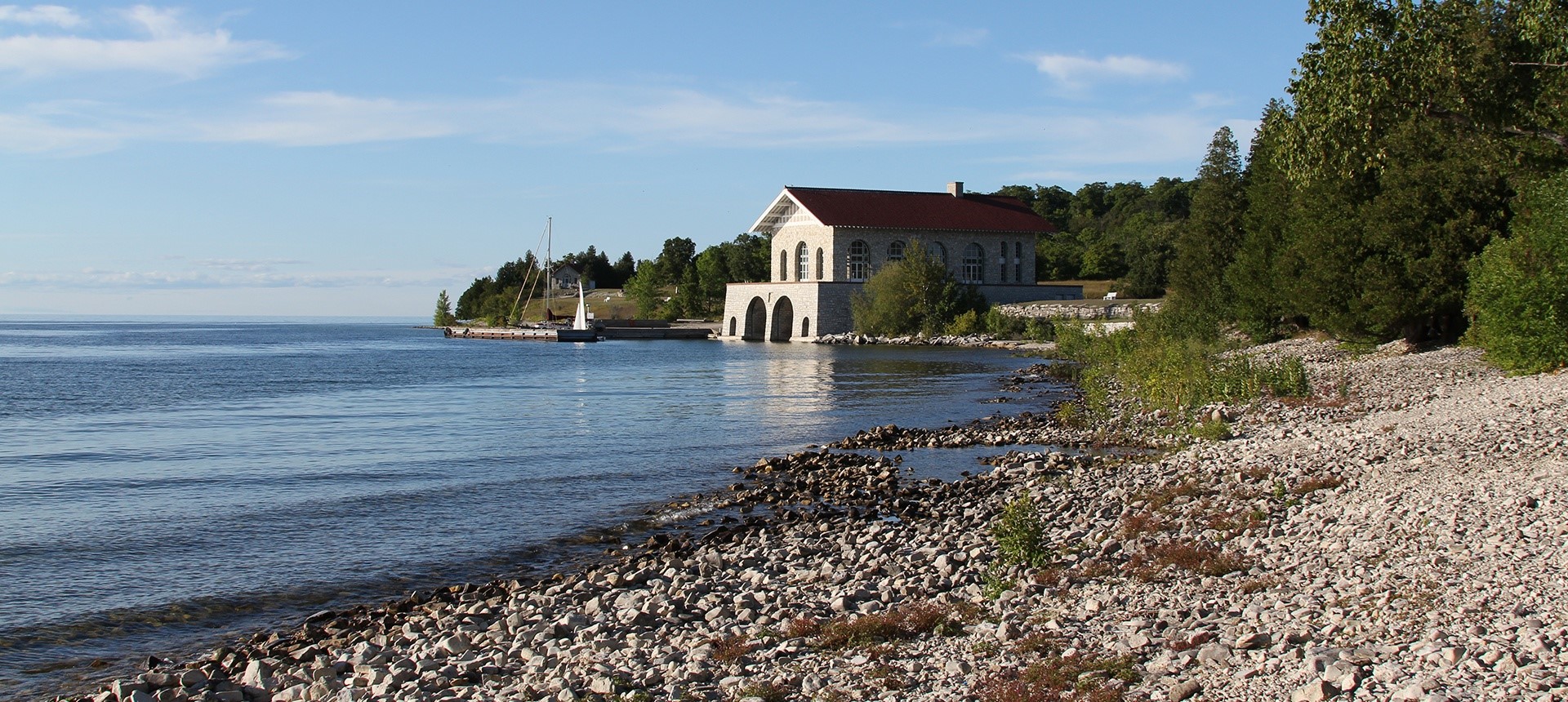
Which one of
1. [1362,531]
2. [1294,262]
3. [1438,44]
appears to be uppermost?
[1438,44]

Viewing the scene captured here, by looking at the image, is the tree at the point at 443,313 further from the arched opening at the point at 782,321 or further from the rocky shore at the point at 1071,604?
the rocky shore at the point at 1071,604

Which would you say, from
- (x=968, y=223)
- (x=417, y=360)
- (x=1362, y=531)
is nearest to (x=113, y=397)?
(x=417, y=360)

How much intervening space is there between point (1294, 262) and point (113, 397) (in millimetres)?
38739

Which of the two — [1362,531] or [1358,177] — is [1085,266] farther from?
[1362,531]

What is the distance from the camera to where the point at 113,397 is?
133 feet

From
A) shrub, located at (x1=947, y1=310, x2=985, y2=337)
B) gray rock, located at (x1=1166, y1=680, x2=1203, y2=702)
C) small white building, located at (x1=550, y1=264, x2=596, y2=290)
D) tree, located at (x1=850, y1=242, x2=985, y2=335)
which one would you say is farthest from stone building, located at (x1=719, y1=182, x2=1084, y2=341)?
gray rock, located at (x1=1166, y1=680, x2=1203, y2=702)

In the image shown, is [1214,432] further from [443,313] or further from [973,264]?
[443,313]

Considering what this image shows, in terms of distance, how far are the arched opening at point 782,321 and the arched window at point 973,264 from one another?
40.5ft

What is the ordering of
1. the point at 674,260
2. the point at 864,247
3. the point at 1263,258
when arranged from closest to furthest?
1. the point at 1263,258
2. the point at 864,247
3. the point at 674,260

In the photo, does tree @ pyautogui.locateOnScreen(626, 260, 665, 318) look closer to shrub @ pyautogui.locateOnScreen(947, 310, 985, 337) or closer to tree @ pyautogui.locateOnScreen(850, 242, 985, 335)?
tree @ pyautogui.locateOnScreen(850, 242, 985, 335)

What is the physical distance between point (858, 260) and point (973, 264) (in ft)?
29.7

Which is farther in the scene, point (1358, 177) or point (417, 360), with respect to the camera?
point (417, 360)

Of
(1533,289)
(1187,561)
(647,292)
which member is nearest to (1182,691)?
(1187,561)

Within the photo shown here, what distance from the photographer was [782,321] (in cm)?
8456
